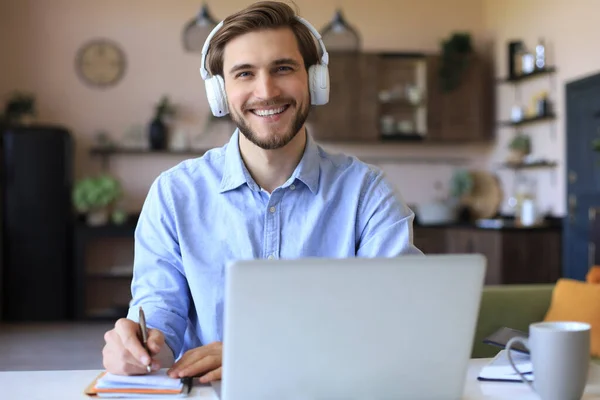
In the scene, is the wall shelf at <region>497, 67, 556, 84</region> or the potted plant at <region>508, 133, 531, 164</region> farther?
the potted plant at <region>508, 133, 531, 164</region>

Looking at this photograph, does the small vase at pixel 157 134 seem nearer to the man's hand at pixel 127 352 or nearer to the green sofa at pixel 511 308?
the green sofa at pixel 511 308

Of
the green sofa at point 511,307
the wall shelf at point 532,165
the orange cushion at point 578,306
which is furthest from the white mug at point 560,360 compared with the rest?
the wall shelf at point 532,165

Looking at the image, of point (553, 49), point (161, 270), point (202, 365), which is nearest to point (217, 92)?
point (161, 270)

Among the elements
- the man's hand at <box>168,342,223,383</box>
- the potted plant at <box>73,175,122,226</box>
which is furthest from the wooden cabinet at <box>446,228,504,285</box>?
the man's hand at <box>168,342,223,383</box>

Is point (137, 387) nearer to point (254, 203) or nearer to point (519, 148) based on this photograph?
point (254, 203)

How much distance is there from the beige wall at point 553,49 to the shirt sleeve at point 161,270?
445 cm

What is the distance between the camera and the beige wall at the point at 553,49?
5.71 metres

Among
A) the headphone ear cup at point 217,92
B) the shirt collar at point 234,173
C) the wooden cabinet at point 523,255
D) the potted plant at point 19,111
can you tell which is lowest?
the wooden cabinet at point 523,255

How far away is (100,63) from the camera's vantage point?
23.6ft

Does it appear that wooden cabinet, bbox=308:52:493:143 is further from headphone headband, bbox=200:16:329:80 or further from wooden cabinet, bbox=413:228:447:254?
headphone headband, bbox=200:16:329:80

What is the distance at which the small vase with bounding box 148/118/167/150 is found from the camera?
23.3 feet

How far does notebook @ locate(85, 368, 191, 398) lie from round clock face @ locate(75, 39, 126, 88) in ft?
20.0

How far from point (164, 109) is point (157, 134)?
23cm

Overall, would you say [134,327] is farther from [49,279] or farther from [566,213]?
[49,279]
